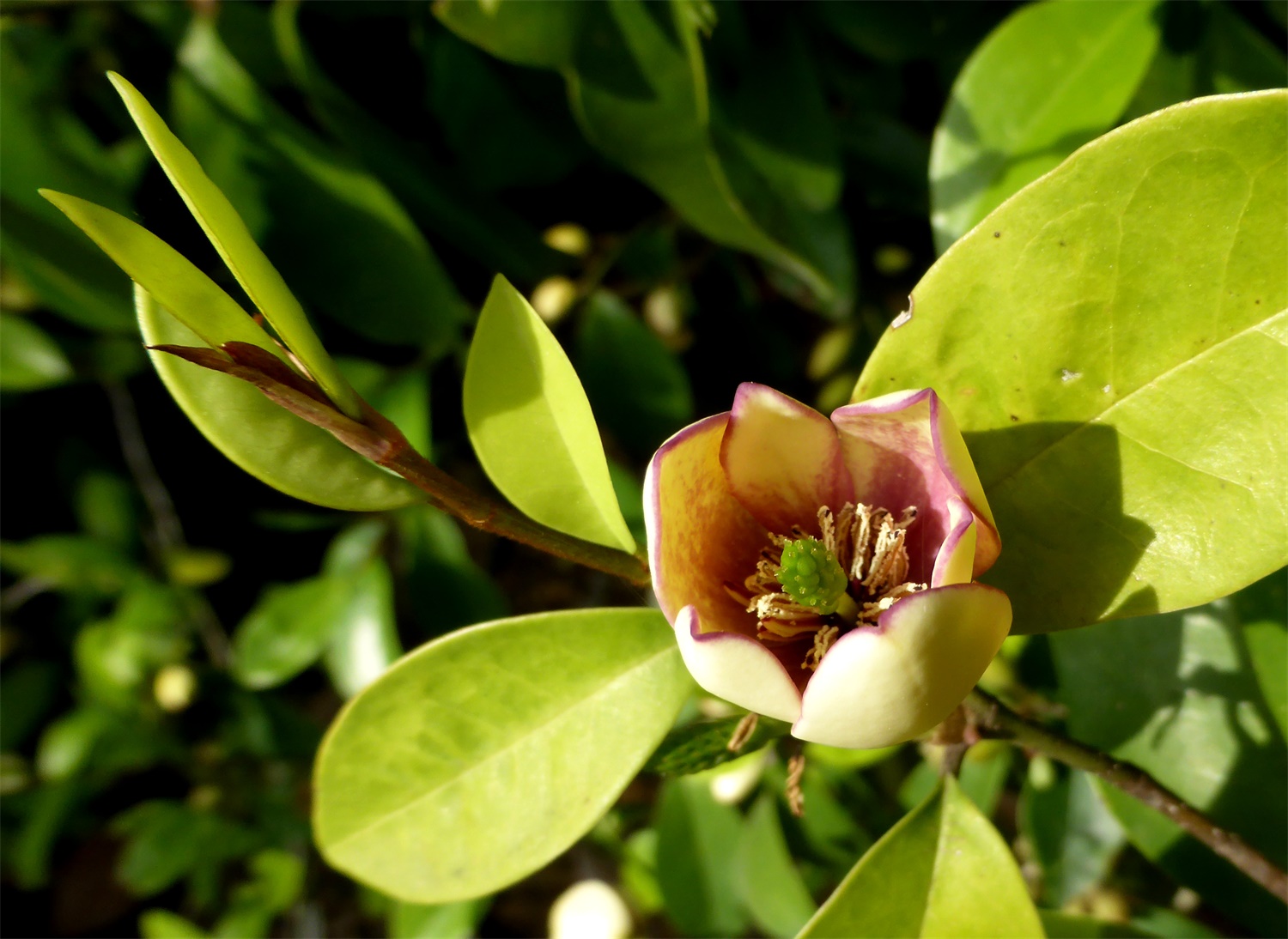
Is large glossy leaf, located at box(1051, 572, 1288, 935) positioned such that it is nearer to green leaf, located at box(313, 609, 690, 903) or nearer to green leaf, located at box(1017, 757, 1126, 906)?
green leaf, located at box(1017, 757, 1126, 906)

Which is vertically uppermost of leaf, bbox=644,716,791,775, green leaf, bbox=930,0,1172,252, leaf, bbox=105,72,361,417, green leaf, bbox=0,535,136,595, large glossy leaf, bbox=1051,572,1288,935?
leaf, bbox=105,72,361,417

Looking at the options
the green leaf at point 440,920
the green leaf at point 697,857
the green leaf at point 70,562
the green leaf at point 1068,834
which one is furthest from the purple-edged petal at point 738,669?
the green leaf at point 70,562

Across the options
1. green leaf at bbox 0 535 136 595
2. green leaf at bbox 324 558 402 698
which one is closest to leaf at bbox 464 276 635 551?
green leaf at bbox 324 558 402 698

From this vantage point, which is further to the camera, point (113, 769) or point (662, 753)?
point (113, 769)

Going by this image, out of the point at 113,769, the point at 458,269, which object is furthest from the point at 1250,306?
the point at 113,769

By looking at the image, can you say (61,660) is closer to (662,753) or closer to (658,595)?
(662,753)

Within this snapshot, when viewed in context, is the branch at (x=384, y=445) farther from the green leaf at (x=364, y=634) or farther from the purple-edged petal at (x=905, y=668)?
the green leaf at (x=364, y=634)
